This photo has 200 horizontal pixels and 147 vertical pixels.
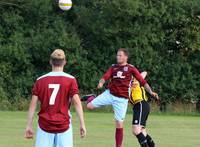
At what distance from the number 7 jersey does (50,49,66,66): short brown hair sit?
214 mm

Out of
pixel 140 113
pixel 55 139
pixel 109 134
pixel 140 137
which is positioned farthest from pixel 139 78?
pixel 55 139

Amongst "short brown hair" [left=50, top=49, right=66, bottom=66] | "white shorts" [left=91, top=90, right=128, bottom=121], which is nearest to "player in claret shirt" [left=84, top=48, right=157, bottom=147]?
"white shorts" [left=91, top=90, right=128, bottom=121]

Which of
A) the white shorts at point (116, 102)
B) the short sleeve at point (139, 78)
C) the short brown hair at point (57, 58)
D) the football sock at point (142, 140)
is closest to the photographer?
the short brown hair at point (57, 58)

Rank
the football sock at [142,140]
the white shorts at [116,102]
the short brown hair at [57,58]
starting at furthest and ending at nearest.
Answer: the white shorts at [116,102] → the football sock at [142,140] → the short brown hair at [57,58]

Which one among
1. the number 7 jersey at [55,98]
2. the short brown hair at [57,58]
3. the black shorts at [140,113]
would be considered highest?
the short brown hair at [57,58]

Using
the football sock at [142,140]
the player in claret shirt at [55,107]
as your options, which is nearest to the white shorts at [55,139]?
the player in claret shirt at [55,107]

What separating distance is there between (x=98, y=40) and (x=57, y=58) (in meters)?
26.6

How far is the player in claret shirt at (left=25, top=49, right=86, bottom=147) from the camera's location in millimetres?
8828

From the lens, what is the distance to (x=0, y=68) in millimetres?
34594

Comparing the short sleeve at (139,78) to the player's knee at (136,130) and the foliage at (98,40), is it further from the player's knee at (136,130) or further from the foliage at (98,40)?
the foliage at (98,40)

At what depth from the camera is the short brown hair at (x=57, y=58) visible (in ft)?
28.3

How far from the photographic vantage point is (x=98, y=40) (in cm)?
3525

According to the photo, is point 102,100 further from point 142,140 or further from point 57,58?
point 57,58

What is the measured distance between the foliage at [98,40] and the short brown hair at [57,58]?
25.2 metres
